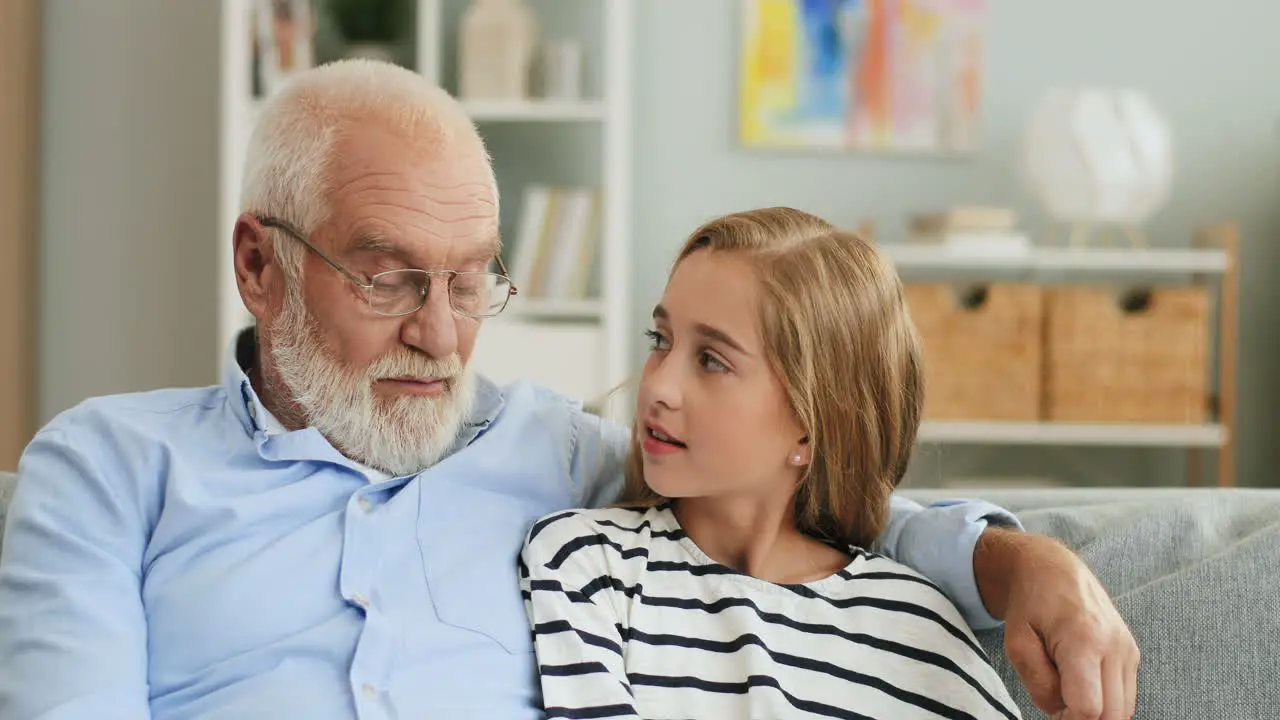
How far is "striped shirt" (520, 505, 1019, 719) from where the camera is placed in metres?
1.16

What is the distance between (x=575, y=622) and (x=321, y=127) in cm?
63

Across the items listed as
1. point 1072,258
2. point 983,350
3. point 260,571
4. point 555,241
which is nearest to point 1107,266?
point 1072,258

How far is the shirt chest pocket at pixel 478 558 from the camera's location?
125cm

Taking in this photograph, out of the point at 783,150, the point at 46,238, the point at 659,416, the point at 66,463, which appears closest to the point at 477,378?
the point at 659,416

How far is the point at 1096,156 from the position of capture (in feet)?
11.1

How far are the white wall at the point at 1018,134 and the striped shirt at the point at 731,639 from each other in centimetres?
263

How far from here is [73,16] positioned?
3.86 m

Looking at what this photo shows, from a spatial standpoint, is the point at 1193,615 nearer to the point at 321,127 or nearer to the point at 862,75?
the point at 321,127

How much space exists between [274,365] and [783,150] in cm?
260

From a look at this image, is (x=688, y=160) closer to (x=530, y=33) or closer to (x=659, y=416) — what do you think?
(x=530, y=33)

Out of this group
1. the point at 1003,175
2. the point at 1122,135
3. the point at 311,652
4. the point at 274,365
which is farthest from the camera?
the point at 1003,175

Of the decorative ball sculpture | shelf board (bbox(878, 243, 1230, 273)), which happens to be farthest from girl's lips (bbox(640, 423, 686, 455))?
the decorative ball sculpture

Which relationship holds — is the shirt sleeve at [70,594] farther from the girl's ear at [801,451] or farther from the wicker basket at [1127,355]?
the wicker basket at [1127,355]

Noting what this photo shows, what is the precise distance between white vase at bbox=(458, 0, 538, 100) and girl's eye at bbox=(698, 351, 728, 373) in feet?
7.82
